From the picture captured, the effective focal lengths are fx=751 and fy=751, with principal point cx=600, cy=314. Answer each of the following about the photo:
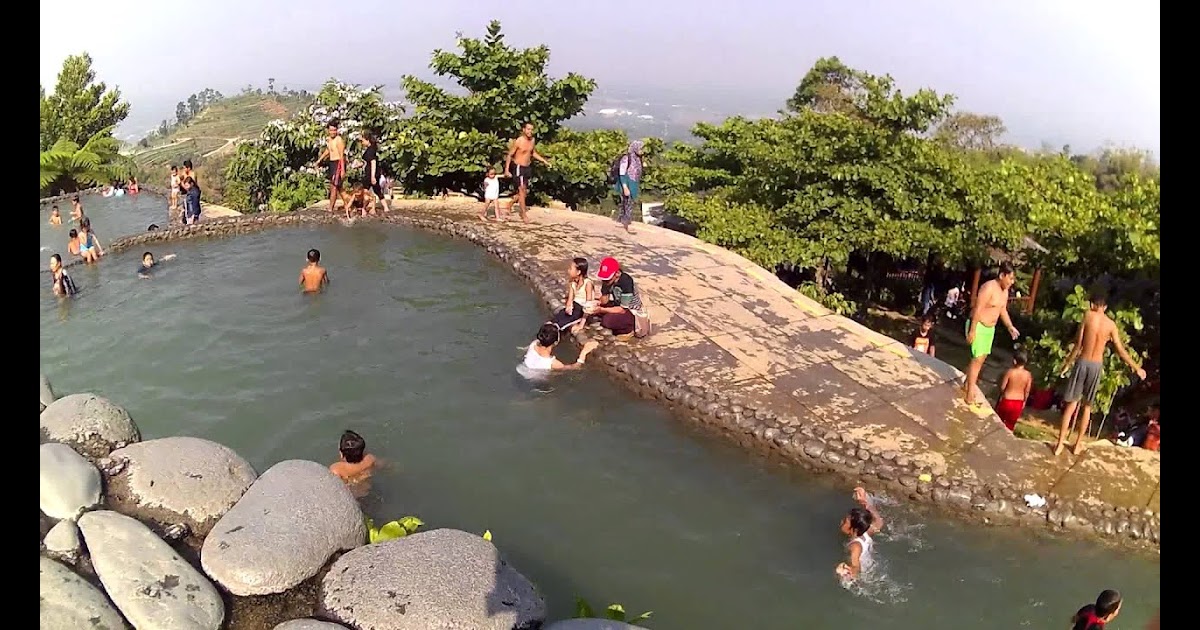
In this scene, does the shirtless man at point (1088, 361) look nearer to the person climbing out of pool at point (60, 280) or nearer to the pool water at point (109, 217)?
the person climbing out of pool at point (60, 280)

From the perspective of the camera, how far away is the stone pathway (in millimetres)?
8695

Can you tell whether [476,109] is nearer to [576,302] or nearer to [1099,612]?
[576,302]

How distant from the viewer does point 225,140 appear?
A: 70.9 m

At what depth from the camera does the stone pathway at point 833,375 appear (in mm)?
8695

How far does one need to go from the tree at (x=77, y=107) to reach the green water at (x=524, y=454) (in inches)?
921

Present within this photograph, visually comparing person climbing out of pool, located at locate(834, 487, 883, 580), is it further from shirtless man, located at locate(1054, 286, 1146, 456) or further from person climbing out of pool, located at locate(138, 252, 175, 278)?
person climbing out of pool, located at locate(138, 252, 175, 278)

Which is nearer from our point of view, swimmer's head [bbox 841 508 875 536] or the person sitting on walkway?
swimmer's head [bbox 841 508 875 536]

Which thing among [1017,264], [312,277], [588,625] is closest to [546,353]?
[312,277]

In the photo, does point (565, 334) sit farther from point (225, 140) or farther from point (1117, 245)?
point (225, 140)

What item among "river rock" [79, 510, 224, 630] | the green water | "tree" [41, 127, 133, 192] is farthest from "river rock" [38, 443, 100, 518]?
"tree" [41, 127, 133, 192]

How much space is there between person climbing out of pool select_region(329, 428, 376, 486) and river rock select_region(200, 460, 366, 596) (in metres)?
1.63

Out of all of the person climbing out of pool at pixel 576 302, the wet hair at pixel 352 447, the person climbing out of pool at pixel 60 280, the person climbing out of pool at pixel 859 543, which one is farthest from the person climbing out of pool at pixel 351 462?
the person climbing out of pool at pixel 60 280
